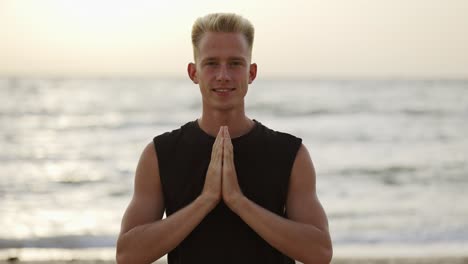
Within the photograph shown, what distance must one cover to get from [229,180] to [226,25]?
1.87 feet

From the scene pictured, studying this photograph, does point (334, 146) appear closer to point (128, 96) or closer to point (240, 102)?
point (240, 102)

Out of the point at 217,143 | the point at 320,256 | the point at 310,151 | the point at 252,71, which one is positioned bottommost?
the point at 320,256

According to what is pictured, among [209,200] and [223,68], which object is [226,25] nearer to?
[223,68]

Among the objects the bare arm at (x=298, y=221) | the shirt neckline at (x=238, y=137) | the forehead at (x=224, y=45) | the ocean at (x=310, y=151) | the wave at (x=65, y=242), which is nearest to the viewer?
the bare arm at (x=298, y=221)

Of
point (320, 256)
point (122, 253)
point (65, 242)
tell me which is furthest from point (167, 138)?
point (65, 242)

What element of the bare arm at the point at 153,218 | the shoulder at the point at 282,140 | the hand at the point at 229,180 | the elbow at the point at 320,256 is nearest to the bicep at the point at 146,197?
the bare arm at the point at 153,218

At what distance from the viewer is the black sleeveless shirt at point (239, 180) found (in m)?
3.04

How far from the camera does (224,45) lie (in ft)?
9.86

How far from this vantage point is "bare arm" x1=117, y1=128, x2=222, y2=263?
2.91 meters

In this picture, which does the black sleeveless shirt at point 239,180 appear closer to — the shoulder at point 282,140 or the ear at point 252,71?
the shoulder at point 282,140

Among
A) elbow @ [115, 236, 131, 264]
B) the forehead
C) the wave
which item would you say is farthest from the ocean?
the forehead

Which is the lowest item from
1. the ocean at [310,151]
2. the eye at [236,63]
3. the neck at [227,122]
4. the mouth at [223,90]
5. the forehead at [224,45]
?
the neck at [227,122]

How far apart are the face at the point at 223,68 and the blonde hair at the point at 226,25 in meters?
0.02

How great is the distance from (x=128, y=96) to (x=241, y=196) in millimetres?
43569
